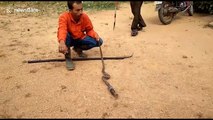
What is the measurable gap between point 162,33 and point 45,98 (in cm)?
335

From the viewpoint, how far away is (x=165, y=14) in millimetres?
6633

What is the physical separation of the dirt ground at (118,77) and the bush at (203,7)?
0.98m

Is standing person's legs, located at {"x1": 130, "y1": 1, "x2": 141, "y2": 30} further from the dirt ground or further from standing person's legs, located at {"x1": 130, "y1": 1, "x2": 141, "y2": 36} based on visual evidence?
the dirt ground

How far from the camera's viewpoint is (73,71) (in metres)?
4.29

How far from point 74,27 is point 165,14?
9.62 ft

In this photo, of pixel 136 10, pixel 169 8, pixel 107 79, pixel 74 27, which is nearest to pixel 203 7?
pixel 169 8

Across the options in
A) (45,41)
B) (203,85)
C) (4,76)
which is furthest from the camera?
(45,41)

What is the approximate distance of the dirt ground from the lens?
325 cm

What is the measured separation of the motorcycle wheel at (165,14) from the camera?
6492 mm

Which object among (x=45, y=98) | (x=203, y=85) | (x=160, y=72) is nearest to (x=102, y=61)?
(x=160, y=72)

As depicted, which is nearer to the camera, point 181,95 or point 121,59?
point 181,95

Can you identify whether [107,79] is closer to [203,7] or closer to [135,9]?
[135,9]

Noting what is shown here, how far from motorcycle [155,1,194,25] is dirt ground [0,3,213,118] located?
247 millimetres

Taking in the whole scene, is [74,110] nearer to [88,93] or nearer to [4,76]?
[88,93]
